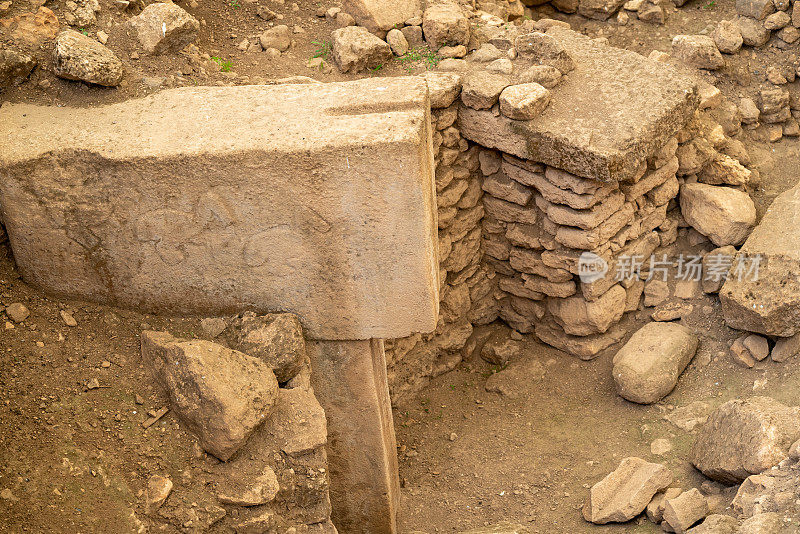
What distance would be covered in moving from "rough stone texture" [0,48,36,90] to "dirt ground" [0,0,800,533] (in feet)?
0.14

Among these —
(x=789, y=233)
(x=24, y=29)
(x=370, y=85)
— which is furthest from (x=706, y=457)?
(x=24, y=29)

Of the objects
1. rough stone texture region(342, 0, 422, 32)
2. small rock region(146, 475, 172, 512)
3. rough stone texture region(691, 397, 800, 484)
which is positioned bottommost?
rough stone texture region(691, 397, 800, 484)

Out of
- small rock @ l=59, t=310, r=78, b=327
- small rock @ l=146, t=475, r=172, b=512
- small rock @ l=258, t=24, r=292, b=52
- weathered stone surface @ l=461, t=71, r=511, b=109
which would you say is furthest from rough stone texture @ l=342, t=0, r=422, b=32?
small rock @ l=146, t=475, r=172, b=512

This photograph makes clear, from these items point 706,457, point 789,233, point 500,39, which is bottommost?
point 706,457

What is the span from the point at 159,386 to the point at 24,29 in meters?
1.81

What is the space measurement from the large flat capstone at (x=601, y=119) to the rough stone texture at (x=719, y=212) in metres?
0.49

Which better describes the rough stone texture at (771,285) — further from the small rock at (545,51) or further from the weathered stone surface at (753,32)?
the small rock at (545,51)

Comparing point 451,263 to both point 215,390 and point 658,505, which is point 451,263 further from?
point 215,390

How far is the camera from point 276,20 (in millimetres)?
4840

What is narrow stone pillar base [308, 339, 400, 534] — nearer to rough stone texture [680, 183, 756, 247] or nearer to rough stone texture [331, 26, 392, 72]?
rough stone texture [331, 26, 392, 72]

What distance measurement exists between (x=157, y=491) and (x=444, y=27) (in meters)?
2.95

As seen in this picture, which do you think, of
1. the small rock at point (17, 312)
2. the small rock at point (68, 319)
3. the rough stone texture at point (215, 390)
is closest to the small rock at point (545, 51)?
the rough stone texture at point (215, 390)

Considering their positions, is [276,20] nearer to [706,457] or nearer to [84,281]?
[84,281]

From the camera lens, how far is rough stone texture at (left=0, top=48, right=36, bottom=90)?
357 centimetres
